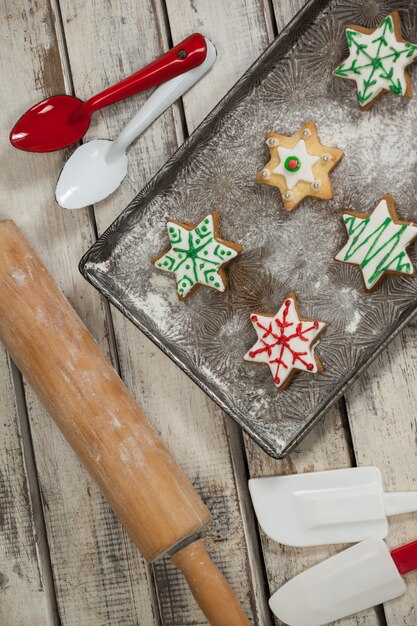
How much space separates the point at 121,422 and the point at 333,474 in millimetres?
306

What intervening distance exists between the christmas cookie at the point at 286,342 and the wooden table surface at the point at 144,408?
0.34 ft

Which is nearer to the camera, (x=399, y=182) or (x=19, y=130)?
(x=399, y=182)

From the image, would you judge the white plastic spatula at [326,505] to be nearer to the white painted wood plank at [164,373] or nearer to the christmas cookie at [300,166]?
the white painted wood plank at [164,373]

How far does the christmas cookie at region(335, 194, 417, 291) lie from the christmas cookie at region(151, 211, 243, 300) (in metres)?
0.16

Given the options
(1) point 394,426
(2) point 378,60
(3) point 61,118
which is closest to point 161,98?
(3) point 61,118

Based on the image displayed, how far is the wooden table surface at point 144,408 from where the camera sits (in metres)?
1.06

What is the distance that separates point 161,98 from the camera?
3.56ft

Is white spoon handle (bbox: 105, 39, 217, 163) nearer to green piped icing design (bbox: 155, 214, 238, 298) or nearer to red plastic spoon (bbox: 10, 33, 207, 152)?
red plastic spoon (bbox: 10, 33, 207, 152)

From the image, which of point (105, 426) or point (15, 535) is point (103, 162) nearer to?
point (105, 426)

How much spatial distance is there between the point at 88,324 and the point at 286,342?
1.07 feet

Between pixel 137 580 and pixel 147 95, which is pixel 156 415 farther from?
pixel 147 95

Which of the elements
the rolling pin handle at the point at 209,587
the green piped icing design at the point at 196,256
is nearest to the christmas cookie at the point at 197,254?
the green piped icing design at the point at 196,256

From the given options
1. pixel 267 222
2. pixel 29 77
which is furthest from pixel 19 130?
pixel 267 222

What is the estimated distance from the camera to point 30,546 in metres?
1.18
